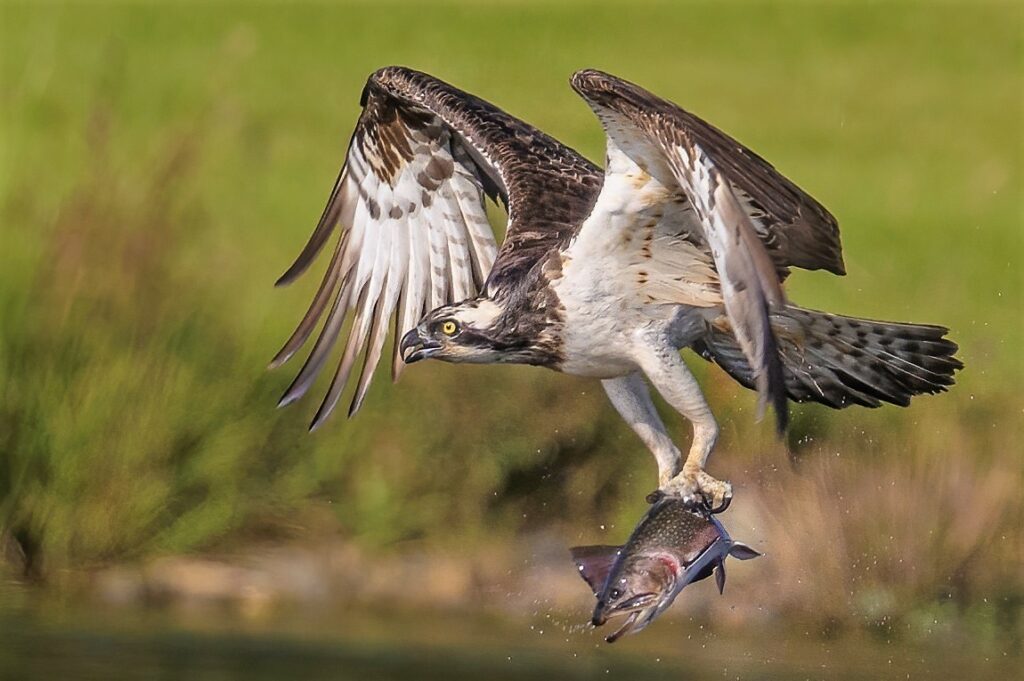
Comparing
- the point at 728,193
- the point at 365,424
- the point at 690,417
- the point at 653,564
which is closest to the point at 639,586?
the point at 653,564

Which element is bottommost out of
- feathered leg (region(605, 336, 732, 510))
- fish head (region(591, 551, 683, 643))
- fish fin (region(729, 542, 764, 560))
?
fish head (region(591, 551, 683, 643))

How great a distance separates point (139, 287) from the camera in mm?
11398

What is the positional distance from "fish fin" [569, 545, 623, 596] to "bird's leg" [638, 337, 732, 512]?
34 centimetres

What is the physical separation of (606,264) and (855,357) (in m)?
0.97

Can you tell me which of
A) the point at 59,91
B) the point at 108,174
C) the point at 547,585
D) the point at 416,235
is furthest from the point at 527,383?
the point at 59,91

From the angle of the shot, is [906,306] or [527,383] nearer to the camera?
[527,383]

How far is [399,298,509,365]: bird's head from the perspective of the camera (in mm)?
8273

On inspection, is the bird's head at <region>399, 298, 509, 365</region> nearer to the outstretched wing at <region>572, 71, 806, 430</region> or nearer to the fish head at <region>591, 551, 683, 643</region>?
the outstretched wing at <region>572, 71, 806, 430</region>

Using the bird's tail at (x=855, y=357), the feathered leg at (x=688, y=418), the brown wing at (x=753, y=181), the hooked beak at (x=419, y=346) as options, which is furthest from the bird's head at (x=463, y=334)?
the brown wing at (x=753, y=181)

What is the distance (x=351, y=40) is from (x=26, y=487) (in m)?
8.52

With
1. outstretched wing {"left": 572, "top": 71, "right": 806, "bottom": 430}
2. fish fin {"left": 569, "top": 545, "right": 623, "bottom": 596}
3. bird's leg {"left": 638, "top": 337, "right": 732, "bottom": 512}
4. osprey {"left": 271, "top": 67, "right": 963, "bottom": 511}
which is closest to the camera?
outstretched wing {"left": 572, "top": 71, "right": 806, "bottom": 430}

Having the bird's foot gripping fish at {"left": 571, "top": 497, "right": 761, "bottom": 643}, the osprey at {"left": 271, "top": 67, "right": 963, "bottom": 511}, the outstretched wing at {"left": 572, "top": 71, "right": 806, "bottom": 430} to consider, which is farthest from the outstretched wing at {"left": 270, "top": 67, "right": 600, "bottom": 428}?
the bird's foot gripping fish at {"left": 571, "top": 497, "right": 761, "bottom": 643}

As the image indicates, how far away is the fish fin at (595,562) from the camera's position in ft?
25.3

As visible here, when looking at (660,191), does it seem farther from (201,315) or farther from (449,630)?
(201,315)
